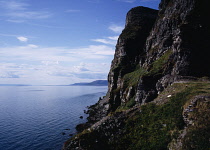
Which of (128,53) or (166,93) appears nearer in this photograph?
(166,93)

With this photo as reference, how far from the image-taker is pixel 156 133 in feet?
76.2

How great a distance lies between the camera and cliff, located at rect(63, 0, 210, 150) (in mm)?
21361

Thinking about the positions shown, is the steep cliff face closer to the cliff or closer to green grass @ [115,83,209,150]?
the cliff

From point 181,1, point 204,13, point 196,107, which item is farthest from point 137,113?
point 181,1

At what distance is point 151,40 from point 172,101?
57927 millimetres

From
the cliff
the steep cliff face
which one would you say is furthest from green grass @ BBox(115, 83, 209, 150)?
the steep cliff face

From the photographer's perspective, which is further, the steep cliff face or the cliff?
the steep cliff face

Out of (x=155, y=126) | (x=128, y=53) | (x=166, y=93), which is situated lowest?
(x=155, y=126)

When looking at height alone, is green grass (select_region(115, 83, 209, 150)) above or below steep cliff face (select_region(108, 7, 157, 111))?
below

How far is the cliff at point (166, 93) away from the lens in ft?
70.1

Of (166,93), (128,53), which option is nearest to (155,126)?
(166,93)

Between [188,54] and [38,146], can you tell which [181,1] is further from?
[38,146]

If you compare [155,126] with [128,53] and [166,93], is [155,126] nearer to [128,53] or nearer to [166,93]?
[166,93]

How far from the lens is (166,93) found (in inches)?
1325
